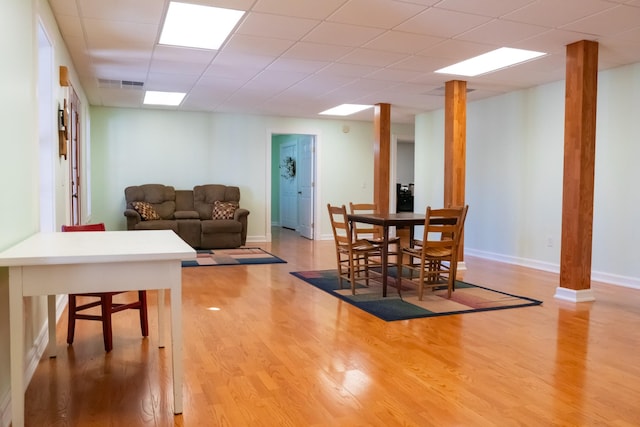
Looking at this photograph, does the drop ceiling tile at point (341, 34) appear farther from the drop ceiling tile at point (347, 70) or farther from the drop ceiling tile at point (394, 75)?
the drop ceiling tile at point (394, 75)

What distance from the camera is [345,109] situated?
332 inches

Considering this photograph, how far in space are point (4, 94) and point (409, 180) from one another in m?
10.7

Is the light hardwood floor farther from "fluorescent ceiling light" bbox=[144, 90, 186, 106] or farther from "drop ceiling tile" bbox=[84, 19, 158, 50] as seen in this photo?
"fluorescent ceiling light" bbox=[144, 90, 186, 106]

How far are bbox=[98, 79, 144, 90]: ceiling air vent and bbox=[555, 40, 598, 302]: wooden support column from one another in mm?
4817

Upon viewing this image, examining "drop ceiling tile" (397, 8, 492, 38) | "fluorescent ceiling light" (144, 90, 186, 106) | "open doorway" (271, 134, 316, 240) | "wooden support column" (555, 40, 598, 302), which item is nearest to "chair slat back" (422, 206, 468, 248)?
"wooden support column" (555, 40, 598, 302)

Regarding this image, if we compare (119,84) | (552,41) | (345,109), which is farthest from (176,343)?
(345,109)

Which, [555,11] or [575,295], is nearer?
[555,11]

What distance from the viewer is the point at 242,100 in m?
7.48

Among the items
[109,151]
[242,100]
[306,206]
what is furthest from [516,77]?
[109,151]

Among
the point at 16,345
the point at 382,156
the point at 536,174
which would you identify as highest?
the point at 382,156

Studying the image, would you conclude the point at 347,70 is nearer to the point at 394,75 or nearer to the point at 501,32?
the point at 394,75

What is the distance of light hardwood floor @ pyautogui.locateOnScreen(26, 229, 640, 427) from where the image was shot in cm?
222

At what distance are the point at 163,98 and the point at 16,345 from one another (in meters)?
6.09

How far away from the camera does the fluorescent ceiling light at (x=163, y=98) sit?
7.08 meters
